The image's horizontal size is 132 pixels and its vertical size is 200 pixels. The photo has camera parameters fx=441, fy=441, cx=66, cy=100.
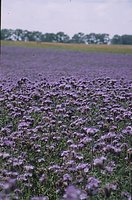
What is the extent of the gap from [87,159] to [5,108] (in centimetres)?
275

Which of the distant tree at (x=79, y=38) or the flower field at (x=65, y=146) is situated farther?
Result: the distant tree at (x=79, y=38)

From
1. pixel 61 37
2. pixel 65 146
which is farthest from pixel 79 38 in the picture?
pixel 65 146

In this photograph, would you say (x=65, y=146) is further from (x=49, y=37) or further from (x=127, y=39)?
(x=127, y=39)

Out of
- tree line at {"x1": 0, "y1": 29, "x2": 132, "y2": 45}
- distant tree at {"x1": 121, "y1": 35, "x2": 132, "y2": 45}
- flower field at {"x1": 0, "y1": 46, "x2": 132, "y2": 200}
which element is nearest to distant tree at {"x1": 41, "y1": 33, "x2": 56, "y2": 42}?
tree line at {"x1": 0, "y1": 29, "x2": 132, "y2": 45}

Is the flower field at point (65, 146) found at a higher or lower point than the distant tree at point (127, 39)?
higher

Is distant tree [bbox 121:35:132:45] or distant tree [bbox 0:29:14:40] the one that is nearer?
distant tree [bbox 0:29:14:40]

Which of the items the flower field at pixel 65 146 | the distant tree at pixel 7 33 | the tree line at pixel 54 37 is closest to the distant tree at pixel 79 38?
the tree line at pixel 54 37

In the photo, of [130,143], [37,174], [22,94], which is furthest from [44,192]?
[22,94]

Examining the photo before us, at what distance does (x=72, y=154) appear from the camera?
14.0 feet

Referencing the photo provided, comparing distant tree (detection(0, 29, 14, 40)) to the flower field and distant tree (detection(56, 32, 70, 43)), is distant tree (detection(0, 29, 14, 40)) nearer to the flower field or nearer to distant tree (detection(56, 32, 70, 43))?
distant tree (detection(56, 32, 70, 43))

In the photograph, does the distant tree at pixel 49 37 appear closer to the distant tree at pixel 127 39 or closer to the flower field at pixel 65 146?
the distant tree at pixel 127 39

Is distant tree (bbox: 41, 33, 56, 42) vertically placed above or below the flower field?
below

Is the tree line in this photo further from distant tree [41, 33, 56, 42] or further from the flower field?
the flower field

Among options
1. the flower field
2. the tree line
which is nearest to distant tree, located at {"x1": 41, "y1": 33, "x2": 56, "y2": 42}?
the tree line
